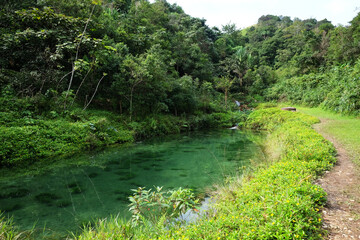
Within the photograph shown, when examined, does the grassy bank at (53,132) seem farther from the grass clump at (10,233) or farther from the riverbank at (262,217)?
the riverbank at (262,217)

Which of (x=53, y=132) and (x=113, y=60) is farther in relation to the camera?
(x=113, y=60)

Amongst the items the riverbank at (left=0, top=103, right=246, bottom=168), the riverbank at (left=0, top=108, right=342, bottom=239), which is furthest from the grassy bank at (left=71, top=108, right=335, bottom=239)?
the riverbank at (left=0, top=103, right=246, bottom=168)

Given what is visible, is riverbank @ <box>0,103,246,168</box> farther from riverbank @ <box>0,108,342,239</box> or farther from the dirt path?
the dirt path

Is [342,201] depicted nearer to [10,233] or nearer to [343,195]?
[343,195]

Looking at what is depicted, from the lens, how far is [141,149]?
1095 centimetres

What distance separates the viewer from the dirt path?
2.91 metres

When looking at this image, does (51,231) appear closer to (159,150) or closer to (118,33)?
(159,150)

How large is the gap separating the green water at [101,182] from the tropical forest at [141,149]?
4cm

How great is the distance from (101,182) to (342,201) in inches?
230

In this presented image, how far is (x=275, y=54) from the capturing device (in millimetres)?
40844

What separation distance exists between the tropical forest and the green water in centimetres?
4

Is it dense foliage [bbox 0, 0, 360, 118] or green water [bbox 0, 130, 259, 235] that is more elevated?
dense foliage [bbox 0, 0, 360, 118]

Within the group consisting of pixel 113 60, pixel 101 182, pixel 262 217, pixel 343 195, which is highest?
pixel 113 60

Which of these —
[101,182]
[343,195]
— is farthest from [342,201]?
[101,182]
